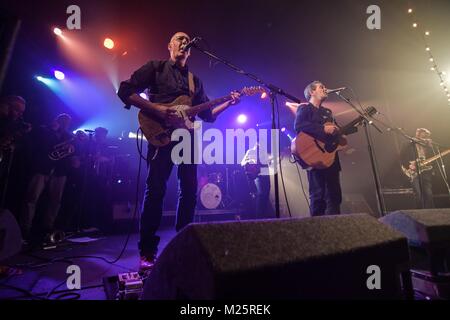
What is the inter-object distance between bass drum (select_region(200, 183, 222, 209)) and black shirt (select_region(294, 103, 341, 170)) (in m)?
4.19

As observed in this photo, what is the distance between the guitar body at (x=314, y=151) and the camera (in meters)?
3.51

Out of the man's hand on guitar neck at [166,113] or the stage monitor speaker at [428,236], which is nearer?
the stage monitor speaker at [428,236]

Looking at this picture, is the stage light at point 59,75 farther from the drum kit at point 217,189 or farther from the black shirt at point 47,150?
the drum kit at point 217,189

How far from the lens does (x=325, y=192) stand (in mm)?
3447

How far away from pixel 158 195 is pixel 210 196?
203 inches

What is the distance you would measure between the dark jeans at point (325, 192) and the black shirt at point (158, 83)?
2109 millimetres

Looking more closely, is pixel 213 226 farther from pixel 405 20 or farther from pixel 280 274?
pixel 405 20

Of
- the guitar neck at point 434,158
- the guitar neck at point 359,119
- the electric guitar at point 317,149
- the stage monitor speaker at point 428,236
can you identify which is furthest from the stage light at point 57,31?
the guitar neck at point 434,158

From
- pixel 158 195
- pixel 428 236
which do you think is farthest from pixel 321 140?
pixel 158 195

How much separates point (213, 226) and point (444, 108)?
9.23 m

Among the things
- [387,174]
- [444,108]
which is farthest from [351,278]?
[444,108]

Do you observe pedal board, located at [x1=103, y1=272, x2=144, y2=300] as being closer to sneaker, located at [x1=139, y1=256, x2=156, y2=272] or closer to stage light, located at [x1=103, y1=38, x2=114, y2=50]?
sneaker, located at [x1=139, y1=256, x2=156, y2=272]

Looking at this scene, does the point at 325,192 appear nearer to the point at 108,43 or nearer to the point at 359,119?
the point at 359,119

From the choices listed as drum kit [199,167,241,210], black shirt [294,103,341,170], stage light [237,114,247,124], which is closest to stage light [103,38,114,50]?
drum kit [199,167,241,210]
